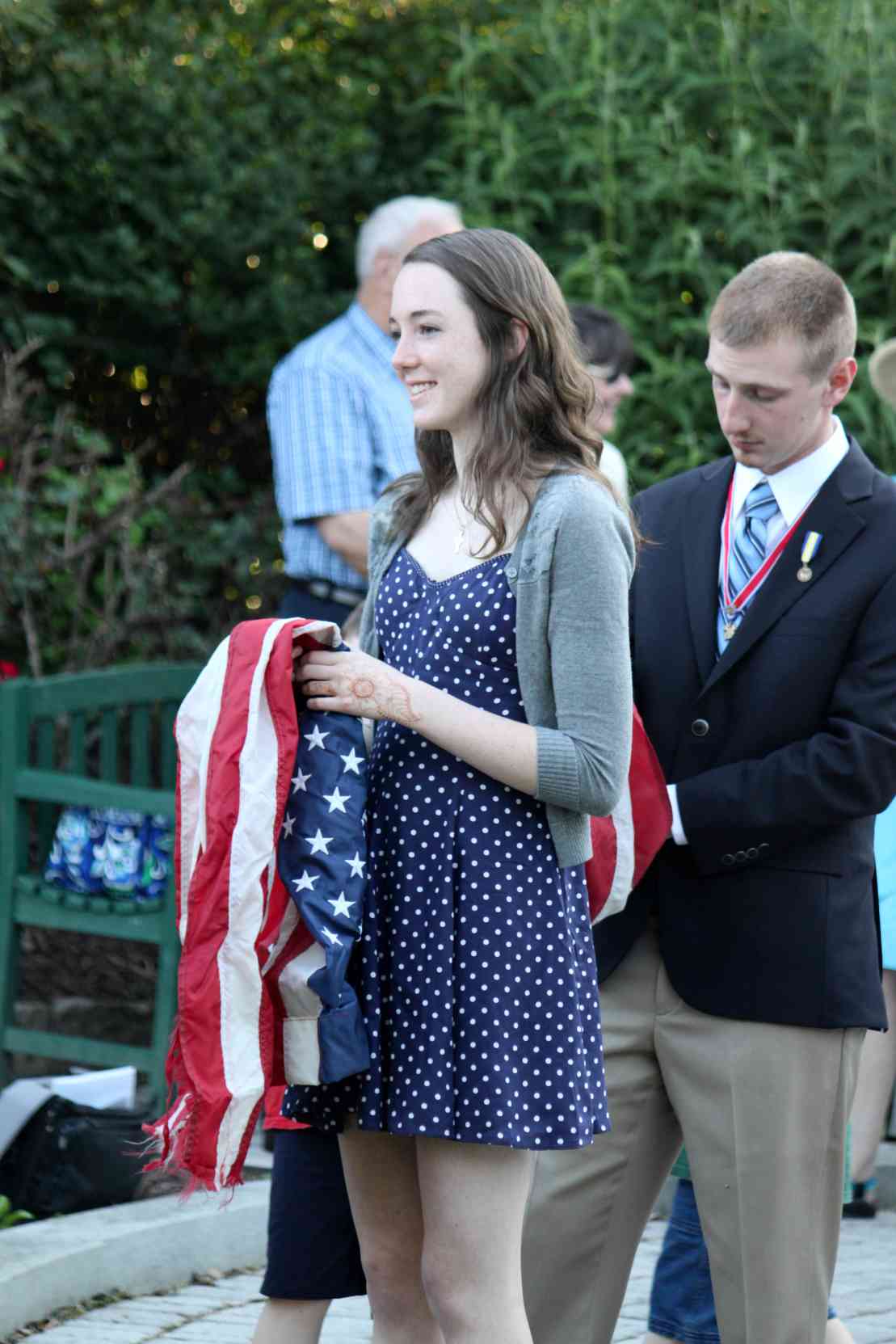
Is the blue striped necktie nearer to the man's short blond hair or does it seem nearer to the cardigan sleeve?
the man's short blond hair

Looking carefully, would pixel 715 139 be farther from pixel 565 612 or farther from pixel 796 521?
pixel 565 612

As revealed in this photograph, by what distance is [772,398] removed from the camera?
321 cm

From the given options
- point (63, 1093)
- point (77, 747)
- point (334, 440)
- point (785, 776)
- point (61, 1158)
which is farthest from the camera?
point (77, 747)

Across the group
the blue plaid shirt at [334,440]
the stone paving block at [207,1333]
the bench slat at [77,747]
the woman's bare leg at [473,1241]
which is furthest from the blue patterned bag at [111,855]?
the woman's bare leg at [473,1241]

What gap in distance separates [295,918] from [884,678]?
1.02 metres

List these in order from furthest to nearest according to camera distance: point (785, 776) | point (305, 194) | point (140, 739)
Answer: point (305, 194)
point (140, 739)
point (785, 776)

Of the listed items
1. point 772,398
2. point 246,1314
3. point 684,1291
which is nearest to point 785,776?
point 772,398

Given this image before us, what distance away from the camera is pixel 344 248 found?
25.8ft

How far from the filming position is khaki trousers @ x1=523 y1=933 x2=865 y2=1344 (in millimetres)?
3121

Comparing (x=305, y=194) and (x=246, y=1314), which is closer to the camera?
(x=246, y=1314)

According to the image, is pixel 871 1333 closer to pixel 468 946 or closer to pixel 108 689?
pixel 468 946

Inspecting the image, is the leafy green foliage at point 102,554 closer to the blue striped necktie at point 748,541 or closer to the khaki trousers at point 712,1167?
the blue striped necktie at point 748,541

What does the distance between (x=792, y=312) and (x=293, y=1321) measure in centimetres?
186

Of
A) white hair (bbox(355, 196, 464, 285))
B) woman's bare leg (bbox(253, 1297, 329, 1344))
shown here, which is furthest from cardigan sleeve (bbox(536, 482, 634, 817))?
white hair (bbox(355, 196, 464, 285))
